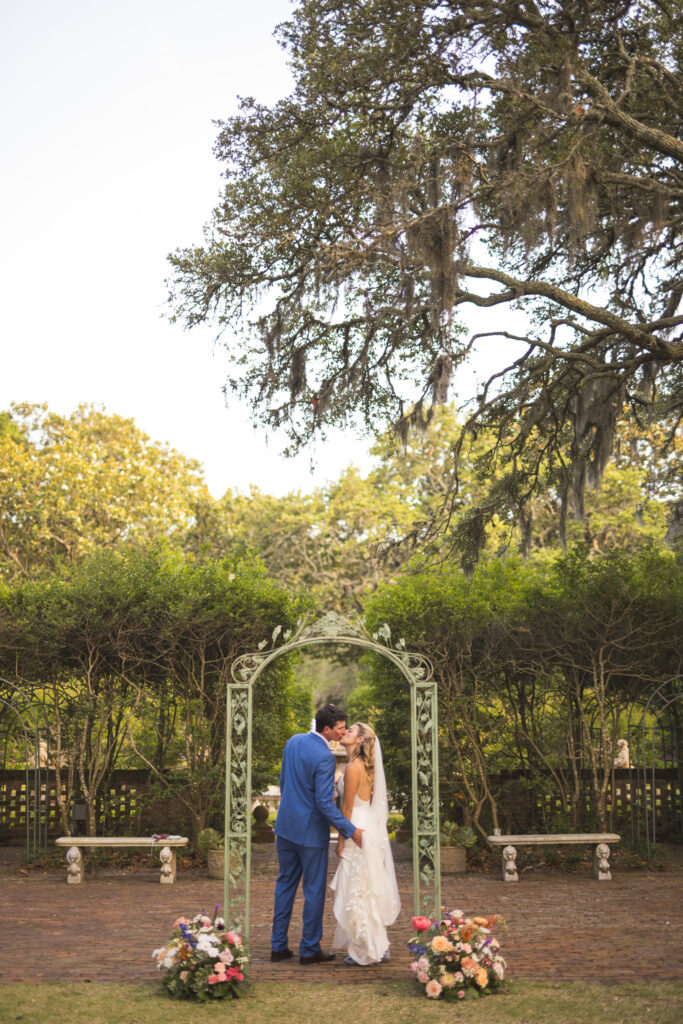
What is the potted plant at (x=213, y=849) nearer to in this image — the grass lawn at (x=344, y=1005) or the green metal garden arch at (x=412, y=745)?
the green metal garden arch at (x=412, y=745)

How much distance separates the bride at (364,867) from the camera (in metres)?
6.67

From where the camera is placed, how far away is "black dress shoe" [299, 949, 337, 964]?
22.3ft

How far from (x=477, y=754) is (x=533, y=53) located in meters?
7.85

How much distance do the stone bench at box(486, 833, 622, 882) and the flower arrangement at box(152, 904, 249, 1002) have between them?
18.1 feet

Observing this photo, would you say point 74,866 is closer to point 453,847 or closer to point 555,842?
point 453,847

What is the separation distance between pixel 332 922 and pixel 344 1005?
285 cm

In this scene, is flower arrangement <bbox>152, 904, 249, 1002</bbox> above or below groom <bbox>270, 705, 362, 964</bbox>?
below

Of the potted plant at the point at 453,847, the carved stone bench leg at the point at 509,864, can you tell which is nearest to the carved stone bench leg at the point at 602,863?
the carved stone bench leg at the point at 509,864

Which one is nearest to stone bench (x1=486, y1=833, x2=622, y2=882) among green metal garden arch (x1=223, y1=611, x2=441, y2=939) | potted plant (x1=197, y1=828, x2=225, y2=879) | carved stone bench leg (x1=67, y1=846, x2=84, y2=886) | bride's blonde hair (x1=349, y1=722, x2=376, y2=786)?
potted plant (x1=197, y1=828, x2=225, y2=879)

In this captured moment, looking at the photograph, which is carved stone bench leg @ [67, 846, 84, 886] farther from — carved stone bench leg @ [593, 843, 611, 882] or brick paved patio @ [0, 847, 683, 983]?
carved stone bench leg @ [593, 843, 611, 882]

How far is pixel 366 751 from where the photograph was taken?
6816 mm

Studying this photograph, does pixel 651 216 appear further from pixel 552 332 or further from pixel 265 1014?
pixel 265 1014

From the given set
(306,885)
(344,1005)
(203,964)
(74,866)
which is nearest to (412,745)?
(306,885)

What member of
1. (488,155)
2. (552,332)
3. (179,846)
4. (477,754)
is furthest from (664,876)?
(488,155)
